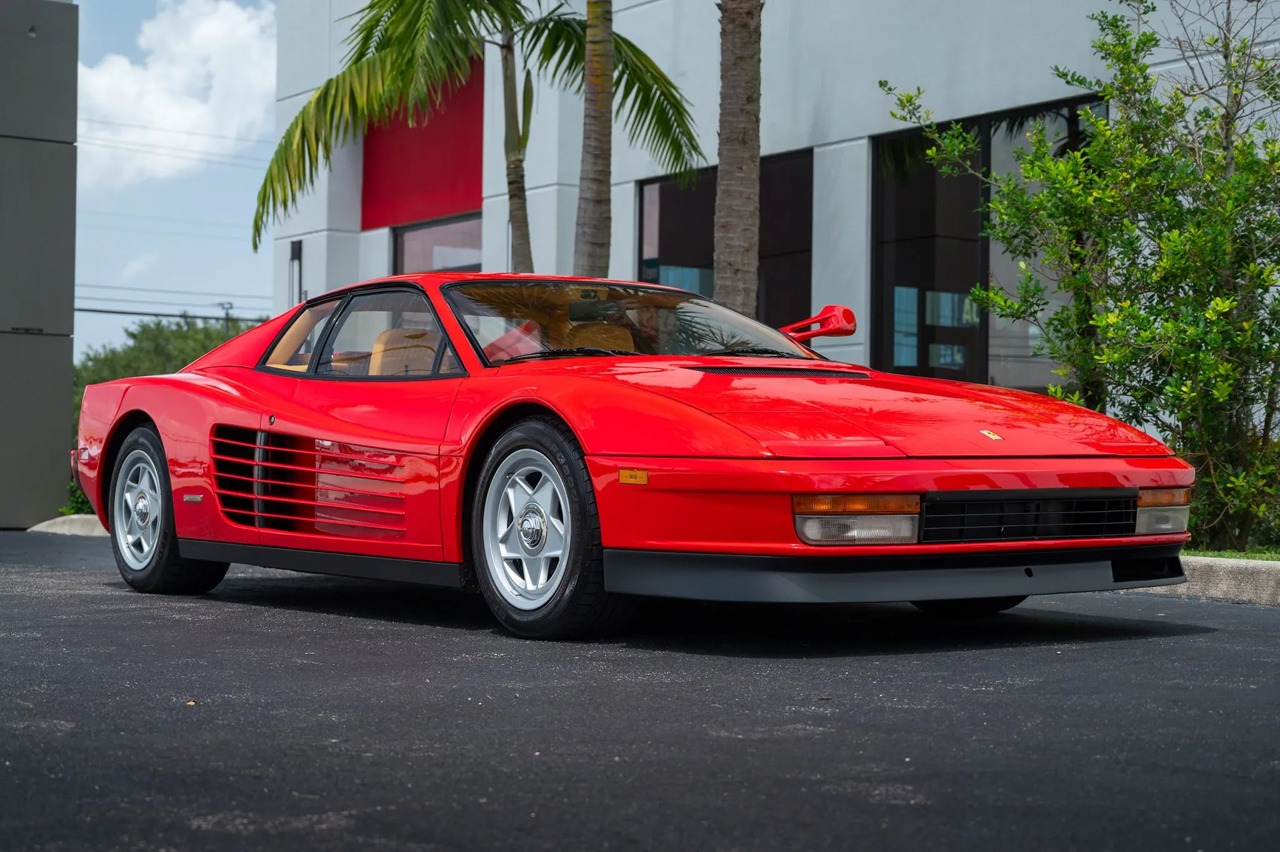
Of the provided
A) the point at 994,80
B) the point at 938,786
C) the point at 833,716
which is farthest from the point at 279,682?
the point at 994,80

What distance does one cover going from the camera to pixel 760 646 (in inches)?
198

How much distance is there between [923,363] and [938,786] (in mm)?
10173

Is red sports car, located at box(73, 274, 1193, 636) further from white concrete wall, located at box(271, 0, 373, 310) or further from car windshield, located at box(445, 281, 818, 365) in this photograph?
white concrete wall, located at box(271, 0, 373, 310)

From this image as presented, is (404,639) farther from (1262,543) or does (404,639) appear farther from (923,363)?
(923,363)

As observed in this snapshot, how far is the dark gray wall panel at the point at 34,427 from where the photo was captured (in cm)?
1368

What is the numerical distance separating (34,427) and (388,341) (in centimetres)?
873

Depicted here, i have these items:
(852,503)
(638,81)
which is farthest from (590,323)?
(638,81)

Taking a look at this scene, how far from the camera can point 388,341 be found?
608cm

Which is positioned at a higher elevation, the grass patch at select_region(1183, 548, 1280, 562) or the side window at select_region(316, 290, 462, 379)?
the side window at select_region(316, 290, 462, 379)

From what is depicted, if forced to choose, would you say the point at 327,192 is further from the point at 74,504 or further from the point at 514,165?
the point at 514,165

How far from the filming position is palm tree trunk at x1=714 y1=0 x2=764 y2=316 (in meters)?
10.3

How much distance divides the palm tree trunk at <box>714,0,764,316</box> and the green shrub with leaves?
6.91ft

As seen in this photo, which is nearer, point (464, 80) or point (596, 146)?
point (596, 146)

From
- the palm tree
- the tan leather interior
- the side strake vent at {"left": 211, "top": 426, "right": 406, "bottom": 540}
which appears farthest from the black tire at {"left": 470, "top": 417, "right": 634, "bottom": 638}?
the palm tree
